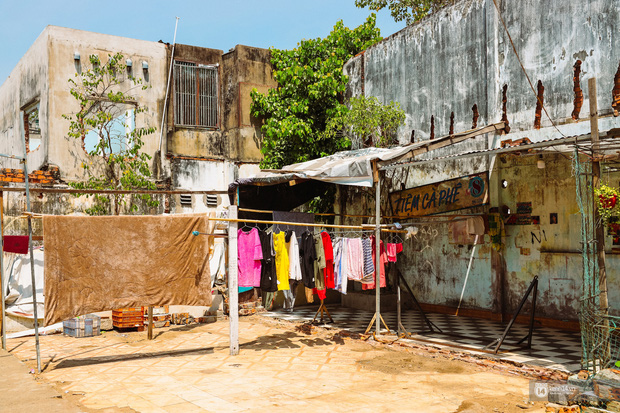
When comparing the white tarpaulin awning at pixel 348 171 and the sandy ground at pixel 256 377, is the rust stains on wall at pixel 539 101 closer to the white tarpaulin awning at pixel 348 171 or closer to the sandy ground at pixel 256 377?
the white tarpaulin awning at pixel 348 171

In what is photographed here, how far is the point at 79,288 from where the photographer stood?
7488 mm

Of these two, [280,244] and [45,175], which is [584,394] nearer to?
[280,244]

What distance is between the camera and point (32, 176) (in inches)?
484

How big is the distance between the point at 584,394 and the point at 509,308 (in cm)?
496

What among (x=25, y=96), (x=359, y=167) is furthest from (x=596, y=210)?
(x=25, y=96)

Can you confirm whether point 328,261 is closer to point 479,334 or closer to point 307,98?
point 479,334

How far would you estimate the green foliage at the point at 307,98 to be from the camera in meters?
13.7

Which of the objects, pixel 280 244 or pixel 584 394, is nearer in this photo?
pixel 584 394

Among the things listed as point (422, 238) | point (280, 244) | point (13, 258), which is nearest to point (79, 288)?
point (280, 244)

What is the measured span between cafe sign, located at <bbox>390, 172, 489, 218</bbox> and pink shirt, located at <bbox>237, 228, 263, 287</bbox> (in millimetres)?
4109

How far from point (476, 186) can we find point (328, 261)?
356 centimetres

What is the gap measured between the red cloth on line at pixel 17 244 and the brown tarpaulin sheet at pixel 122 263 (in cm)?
170

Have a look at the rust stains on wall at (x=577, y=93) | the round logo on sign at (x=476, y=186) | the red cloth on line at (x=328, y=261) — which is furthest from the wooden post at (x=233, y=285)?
the rust stains on wall at (x=577, y=93)

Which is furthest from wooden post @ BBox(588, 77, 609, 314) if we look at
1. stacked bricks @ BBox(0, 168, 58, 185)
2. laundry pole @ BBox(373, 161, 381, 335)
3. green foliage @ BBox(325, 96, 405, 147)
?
stacked bricks @ BBox(0, 168, 58, 185)
